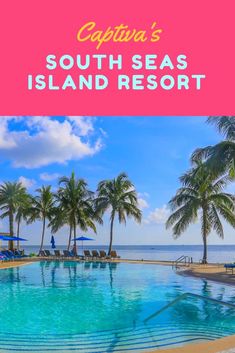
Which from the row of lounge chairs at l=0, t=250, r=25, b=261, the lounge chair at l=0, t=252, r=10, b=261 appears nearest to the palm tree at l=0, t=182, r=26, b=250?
the row of lounge chairs at l=0, t=250, r=25, b=261

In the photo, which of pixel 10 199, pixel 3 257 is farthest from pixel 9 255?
pixel 10 199

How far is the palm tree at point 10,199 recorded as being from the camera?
36969 millimetres

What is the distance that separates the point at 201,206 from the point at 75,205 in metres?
13.6

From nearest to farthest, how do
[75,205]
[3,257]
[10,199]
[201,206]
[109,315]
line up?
[109,315] < [201,206] < [3,257] < [75,205] < [10,199]

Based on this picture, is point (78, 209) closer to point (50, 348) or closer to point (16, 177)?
point (16, 177)

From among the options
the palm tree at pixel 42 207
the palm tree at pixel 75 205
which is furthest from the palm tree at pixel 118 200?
the palm tree at pixel 42 207

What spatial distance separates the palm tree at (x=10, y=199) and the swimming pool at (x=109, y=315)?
824 inches

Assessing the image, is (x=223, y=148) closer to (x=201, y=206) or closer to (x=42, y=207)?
(x=201, y=206)

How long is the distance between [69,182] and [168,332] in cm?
2776

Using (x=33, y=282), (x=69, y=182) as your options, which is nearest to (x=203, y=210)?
(x=33, y=282)

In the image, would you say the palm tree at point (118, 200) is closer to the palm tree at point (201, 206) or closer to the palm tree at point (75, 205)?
the palm tree at point (75, 205)

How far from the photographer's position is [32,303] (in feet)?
39.5

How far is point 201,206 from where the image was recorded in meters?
24.9

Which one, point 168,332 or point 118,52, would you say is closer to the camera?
point 118,52
